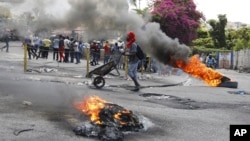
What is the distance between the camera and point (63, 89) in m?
12.0

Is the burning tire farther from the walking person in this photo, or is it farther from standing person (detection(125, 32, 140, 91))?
the walking person

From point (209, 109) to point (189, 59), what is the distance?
4560 mm

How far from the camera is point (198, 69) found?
1527 centimetres

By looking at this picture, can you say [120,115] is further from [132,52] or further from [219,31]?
[219,31]

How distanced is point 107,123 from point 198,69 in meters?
8.73

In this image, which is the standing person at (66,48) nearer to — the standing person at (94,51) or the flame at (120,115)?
the standing person at (94,51)

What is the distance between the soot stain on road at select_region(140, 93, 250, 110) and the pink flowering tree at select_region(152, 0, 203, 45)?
13467 mm

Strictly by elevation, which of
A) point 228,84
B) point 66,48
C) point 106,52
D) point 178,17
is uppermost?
point 178,17

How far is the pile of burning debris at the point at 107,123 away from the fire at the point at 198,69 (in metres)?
6.99

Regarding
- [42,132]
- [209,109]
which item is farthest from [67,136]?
[209,109]

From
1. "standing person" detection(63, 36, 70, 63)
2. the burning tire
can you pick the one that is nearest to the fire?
the burning tire

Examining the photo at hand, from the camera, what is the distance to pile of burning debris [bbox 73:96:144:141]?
22.3 ft

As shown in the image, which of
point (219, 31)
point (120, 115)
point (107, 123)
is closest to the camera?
point (107, 123)

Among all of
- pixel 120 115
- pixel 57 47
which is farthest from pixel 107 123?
pixel 57 47
